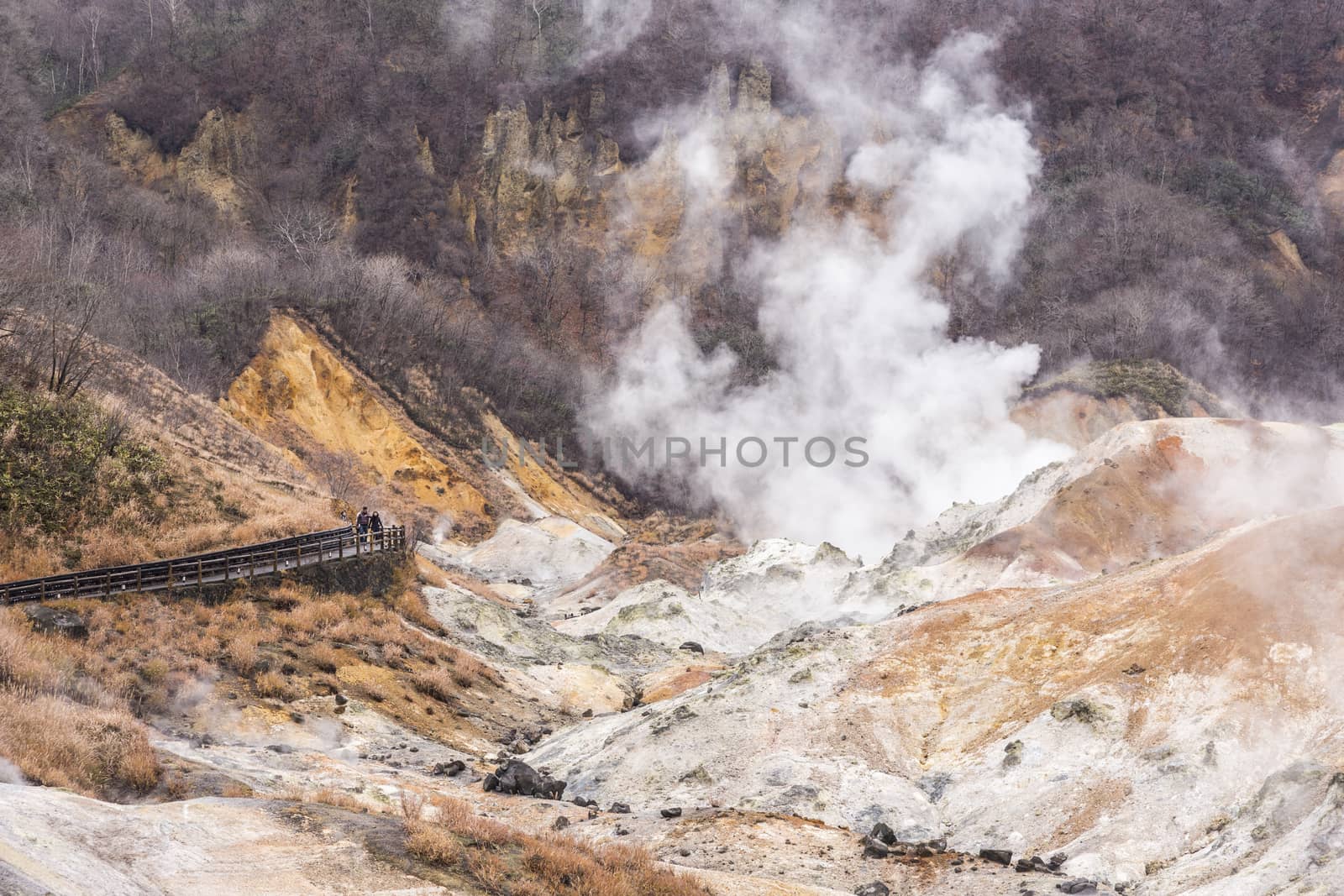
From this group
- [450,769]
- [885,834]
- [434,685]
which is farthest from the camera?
[434,685]

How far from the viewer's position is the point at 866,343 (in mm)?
71750

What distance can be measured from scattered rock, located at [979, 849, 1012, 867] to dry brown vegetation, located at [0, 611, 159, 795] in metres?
10.0

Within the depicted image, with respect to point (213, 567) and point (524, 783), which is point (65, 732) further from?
point (213, 567)

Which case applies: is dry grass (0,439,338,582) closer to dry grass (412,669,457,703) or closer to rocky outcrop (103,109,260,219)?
dry grass (412,669,457,703)

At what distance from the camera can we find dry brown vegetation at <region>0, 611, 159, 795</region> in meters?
12.8

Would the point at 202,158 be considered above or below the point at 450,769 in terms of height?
above

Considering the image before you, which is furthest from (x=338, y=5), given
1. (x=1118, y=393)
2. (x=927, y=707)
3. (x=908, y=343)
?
(x=927, y=707)

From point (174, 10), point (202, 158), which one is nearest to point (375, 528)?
point (202, 158)

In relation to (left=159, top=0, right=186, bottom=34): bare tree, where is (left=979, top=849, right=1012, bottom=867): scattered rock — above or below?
below

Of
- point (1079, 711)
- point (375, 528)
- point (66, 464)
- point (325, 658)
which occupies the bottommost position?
point (325, 658)

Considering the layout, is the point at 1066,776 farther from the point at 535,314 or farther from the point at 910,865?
the point at 535,314

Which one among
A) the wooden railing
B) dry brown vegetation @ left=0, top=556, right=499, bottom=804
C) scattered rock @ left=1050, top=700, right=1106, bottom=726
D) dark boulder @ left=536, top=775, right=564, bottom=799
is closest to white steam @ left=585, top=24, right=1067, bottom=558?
the wooden railing

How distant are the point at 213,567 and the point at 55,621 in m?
4.52

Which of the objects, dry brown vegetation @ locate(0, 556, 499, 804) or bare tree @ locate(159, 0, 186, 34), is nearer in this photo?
dry brown vegetation @ locate(0, 556, 499, 804)
